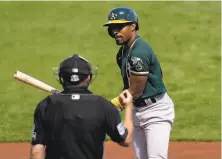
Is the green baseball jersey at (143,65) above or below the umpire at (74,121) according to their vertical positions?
above

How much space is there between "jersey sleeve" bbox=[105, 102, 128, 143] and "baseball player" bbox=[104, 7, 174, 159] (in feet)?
5.74

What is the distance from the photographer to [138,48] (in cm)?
618

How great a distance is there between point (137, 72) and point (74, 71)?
184cm

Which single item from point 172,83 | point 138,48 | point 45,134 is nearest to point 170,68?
point 172,83

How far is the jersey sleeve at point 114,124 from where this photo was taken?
430cm

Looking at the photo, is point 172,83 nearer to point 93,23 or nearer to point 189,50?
point 189,50

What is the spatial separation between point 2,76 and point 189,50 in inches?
184

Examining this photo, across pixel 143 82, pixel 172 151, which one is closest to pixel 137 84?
pixel 143 82

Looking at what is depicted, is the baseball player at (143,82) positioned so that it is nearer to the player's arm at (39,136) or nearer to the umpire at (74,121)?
the umpire at (74,121)

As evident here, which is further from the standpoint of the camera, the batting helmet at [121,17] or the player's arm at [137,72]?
the batting helmet at [121,17]

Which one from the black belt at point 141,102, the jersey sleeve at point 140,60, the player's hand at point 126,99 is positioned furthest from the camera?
the black belt at point 141,102

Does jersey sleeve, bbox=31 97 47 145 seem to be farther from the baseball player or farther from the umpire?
the baseball player

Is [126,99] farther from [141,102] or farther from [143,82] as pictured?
[141,102]

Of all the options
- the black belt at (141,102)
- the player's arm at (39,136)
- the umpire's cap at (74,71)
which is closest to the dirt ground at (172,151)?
the black belt at (141,102)
